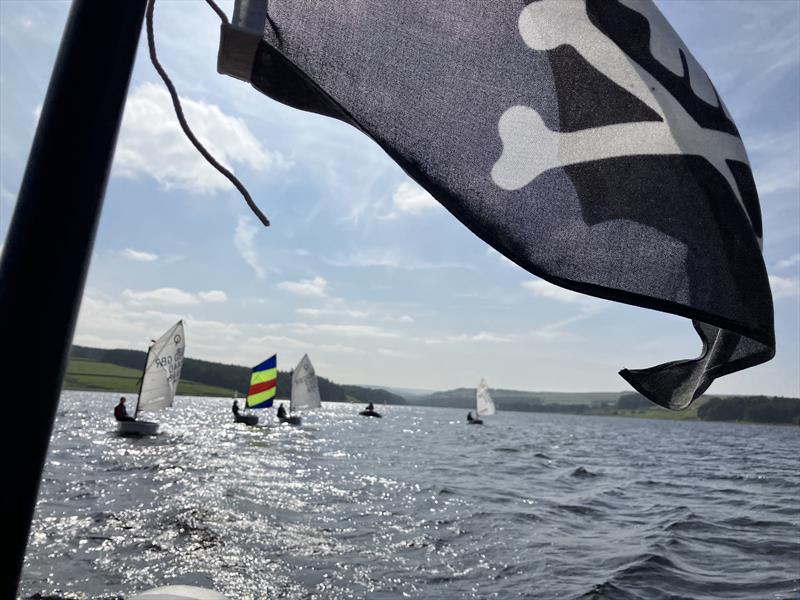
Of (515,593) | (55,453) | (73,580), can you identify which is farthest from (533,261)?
(55,453)

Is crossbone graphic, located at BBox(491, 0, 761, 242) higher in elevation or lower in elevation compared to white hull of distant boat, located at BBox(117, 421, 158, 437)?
higher

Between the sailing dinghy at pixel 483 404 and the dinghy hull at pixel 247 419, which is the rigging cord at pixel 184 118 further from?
the sailing dinghy at pixel 483 404

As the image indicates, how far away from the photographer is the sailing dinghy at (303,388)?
66.2 meters

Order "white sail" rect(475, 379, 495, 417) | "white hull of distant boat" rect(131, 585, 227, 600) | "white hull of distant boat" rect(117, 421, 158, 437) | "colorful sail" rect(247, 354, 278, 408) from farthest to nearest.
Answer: "white sail" rect(475, 379, 495, 417) < "colorful sail" rect(247, 354, 278, 408) < "white hull of distant boat" rect(117, 421, 158, 437) < "white hull of distant boat" rect(131, 585, 227, 600)

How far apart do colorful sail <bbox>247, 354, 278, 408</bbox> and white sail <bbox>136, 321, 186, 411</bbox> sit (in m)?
13.2

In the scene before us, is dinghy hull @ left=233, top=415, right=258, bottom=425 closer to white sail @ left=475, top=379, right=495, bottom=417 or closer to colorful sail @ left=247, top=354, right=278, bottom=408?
colorful sail @ left=247, top=354, right=278, bottom=408

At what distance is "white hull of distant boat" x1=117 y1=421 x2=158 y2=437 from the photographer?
41.3 meters

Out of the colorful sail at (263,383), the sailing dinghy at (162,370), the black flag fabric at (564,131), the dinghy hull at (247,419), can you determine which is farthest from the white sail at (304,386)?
the black flag fabric at (564,131)

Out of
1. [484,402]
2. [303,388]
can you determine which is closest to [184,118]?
[303,388]

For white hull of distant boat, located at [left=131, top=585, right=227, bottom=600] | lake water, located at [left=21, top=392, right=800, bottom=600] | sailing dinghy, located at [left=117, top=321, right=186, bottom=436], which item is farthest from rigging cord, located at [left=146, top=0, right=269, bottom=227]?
sailing dinghy, located at [left=117, top=321, right=186, bottom=436]

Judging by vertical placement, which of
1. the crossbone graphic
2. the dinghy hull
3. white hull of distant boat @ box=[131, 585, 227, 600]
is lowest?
the dinghy hull

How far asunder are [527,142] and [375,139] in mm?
712

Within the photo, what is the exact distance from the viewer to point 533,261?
2609mm

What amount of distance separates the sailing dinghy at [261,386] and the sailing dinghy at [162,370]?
13156mm
